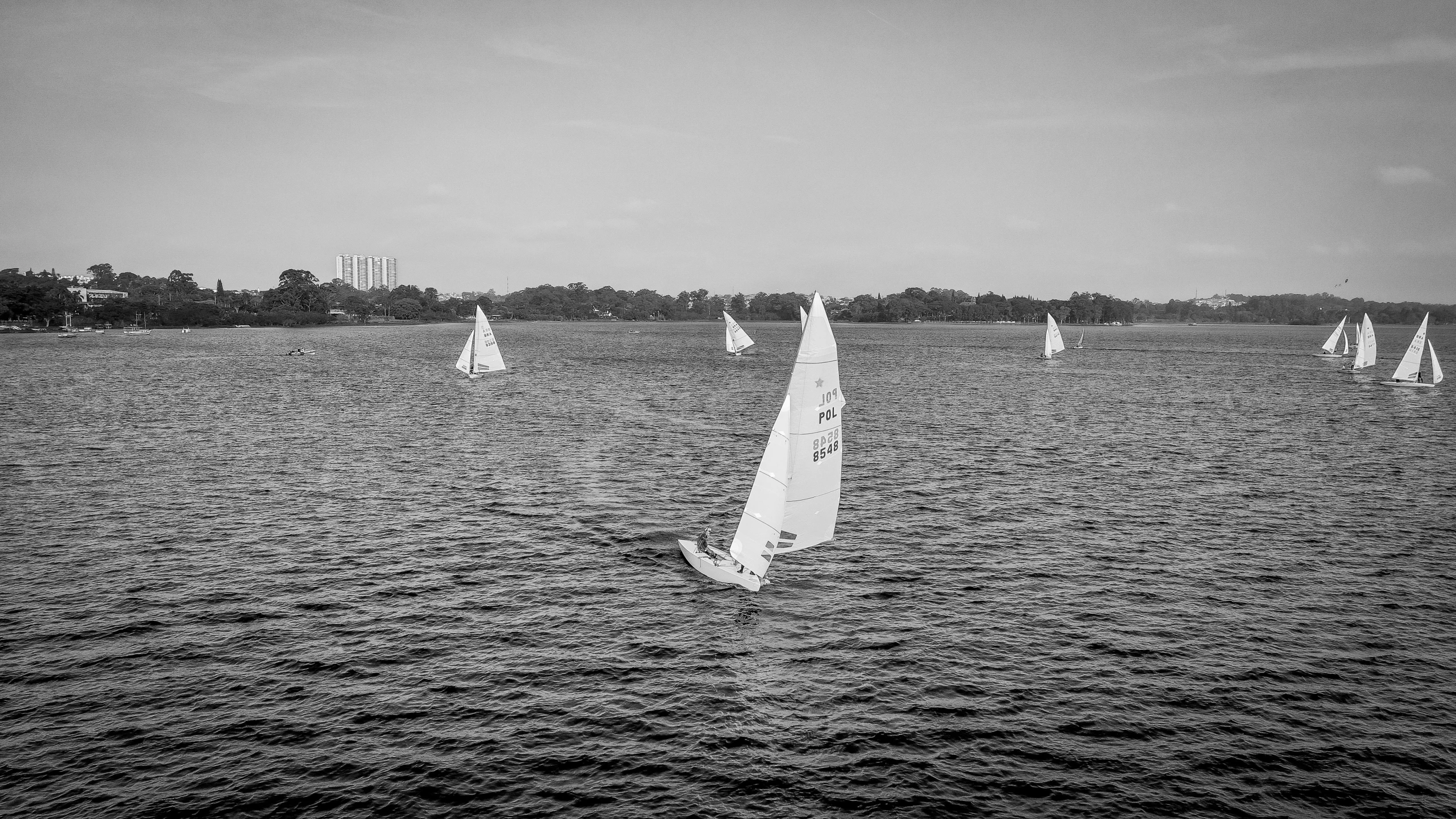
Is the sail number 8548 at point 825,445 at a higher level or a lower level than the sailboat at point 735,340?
lower

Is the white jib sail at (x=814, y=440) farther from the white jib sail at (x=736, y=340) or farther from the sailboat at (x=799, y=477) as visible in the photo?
the white jib sail at (x=736, y=340)

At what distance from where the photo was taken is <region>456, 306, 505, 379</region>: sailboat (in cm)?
13525

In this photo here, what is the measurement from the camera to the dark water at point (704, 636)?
25.3 metres

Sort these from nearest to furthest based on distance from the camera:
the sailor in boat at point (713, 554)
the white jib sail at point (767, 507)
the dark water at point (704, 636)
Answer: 1. the dark water at point (704, 636)
2. the white jib sail at point (767, 507)
3. the sailor in boat at point (713, 554)

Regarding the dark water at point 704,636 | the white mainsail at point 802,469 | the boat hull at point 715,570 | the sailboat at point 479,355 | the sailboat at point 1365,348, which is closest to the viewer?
the dark water at point 704,636

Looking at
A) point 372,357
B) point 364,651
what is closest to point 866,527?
point 364,651

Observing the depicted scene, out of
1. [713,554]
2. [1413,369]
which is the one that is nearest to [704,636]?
[713,554]

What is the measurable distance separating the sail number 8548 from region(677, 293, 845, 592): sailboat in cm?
3

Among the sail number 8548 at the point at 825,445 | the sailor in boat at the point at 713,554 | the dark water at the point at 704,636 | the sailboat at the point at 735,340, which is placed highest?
the sailboat at the point at 735,340

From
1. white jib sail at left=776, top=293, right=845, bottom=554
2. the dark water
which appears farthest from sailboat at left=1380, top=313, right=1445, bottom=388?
white jib sail at left=776, top=293, right=845, bottom=554

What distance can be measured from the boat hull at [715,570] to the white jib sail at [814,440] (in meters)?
1.94

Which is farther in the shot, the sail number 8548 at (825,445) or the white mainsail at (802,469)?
the sail number 8548 at (825,445)

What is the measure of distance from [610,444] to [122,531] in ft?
116

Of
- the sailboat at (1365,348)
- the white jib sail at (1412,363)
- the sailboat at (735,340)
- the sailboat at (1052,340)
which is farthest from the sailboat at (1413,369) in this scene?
the sailboat at (735,340)
